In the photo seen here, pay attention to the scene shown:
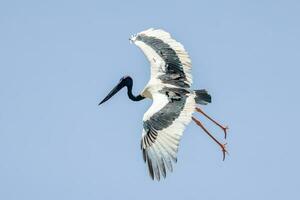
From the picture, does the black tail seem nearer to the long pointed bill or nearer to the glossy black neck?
the glossy black neck

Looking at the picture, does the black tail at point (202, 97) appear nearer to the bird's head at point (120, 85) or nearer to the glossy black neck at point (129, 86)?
A: the glossy black neck at point (129, 86)

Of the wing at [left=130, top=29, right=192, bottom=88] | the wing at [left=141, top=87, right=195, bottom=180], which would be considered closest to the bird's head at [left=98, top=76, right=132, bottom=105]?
the wing at [left=130, top=29, right=192, bottom=88]

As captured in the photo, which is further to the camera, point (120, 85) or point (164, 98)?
point (120, 85)

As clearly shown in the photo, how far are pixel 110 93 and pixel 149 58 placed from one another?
2876 mm

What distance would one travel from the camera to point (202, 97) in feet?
102

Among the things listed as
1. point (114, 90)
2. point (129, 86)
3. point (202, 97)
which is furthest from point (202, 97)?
point (114, 90)

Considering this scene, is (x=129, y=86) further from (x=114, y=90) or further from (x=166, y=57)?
(x=166, y=57)

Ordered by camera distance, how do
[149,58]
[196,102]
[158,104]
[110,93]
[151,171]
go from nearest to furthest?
[151,171] < [158,104] < [196,102] < [149,58] < [110,93]

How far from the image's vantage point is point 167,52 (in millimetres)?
32719

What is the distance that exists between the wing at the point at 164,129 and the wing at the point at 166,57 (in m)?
2.11

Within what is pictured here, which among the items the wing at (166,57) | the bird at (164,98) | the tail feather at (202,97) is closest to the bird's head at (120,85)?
the bird at (164,98)

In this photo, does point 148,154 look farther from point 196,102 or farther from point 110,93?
point 110,93

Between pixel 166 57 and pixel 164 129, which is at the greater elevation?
pixel 166 57

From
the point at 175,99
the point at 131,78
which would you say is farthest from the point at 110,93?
the point at 175,99
